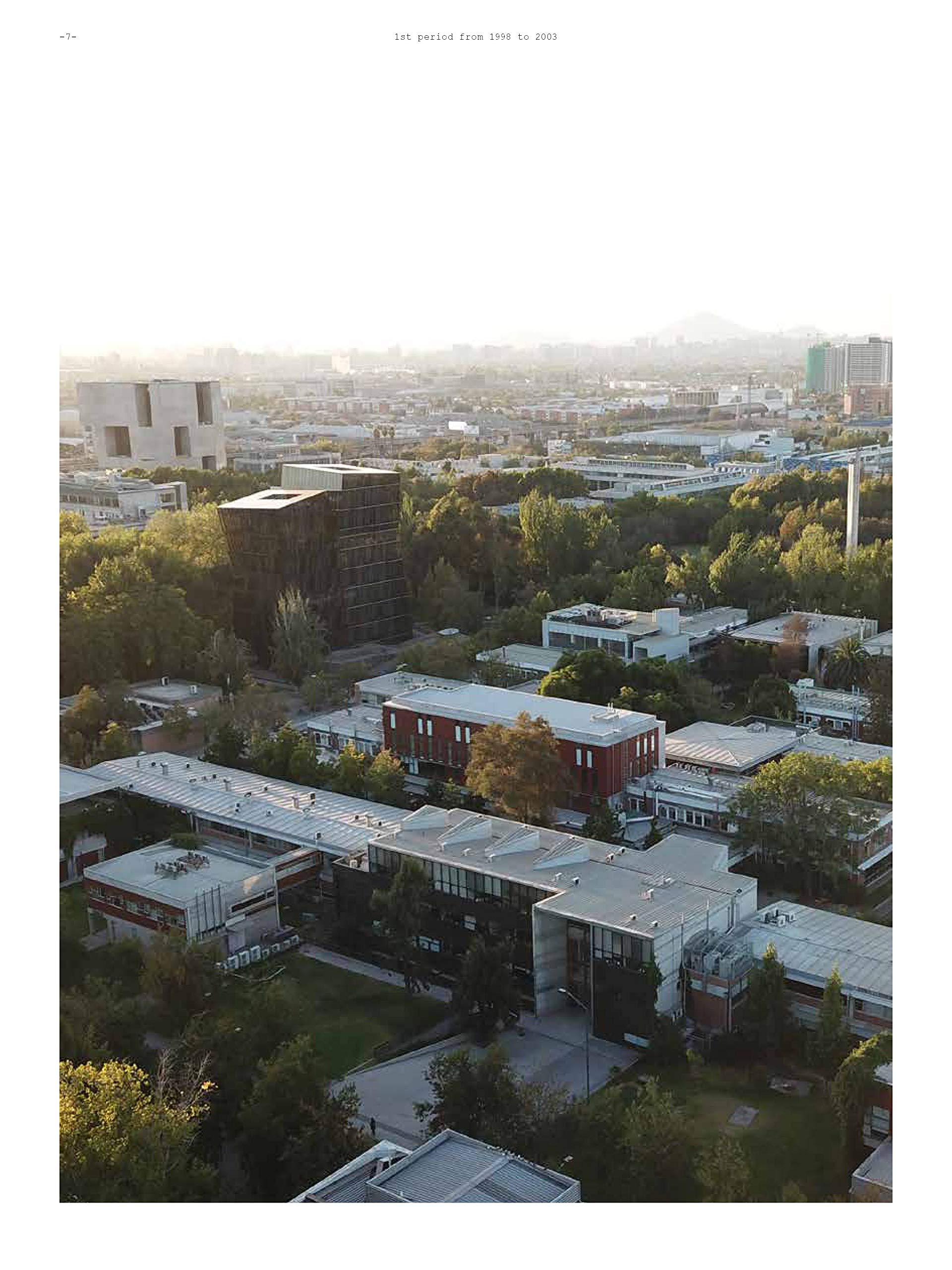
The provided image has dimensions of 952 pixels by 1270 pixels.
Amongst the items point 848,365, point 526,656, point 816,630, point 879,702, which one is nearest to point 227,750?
point 526,656

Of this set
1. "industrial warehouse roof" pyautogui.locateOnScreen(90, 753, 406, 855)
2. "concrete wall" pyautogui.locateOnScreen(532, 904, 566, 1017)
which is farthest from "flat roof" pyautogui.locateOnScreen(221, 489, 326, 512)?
"concrete wall" pyautogui.locateOnScreen(532, 904, 566, 1017)

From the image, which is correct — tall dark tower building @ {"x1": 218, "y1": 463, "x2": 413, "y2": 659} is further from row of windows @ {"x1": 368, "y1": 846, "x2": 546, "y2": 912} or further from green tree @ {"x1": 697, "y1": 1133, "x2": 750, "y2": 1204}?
green tree @ {"x1": 697, "y1": 1133, "x2": 750, "y2": 1204}

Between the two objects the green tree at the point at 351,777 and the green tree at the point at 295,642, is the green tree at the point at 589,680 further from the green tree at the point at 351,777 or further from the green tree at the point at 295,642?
the green tree at the point at 295,642

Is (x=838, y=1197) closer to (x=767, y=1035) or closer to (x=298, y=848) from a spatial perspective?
(x=767, y=1035)

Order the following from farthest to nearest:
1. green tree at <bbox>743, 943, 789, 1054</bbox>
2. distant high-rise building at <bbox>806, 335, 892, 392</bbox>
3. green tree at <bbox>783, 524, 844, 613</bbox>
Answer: green tree at <bbox>783, 524, 844, 613</bbox>
distant high-rise building at <bbox>806, 335, 892, 392</bbox>
green tree at <bbox>743, 943, 789, 1054</bbox>

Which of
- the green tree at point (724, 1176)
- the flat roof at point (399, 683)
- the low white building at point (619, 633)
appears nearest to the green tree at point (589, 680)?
the flat roof at point (399, 683)

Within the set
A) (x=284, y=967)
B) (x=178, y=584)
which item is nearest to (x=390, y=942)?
(x=284, y=967)
